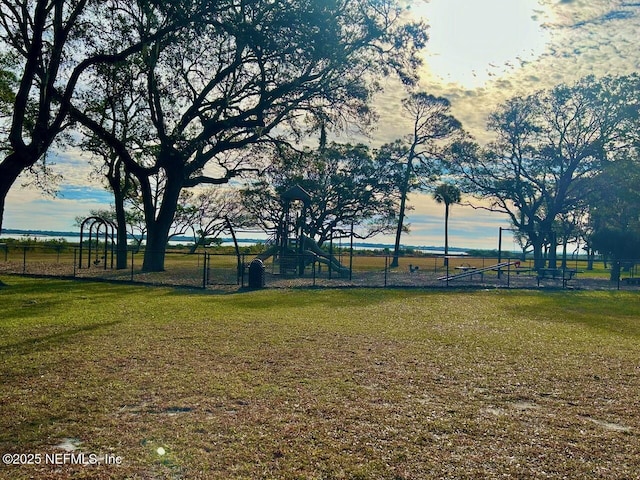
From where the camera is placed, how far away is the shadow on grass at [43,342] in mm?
7537

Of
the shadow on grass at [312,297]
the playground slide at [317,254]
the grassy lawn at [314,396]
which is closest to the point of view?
the grassy lawn at [314,396]

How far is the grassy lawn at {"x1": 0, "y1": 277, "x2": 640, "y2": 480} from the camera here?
4.07 m

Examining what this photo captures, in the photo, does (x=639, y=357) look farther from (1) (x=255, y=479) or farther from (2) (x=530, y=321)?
(1) (x=255, y=479)

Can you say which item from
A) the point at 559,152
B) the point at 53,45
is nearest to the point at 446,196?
the point at 559,152

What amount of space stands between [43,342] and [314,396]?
4.98 m

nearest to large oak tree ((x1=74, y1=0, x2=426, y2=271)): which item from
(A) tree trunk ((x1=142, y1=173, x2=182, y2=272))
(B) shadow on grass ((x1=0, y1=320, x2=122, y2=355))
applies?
(A) tree trunk ((x1=142, y1=173, x2=182, y2=272))

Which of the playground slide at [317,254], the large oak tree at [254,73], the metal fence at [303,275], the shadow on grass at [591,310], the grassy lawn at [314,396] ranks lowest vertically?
the grassy lawn at [314,396]

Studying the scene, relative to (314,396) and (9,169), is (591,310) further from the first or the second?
(9,169)

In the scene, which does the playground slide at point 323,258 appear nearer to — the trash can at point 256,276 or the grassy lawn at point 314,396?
the trash can at point 256,276

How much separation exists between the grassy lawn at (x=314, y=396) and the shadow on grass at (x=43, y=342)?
0.03m

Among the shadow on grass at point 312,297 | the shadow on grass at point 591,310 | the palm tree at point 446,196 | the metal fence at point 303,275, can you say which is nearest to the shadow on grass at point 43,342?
the shadow on grass at point 312,297

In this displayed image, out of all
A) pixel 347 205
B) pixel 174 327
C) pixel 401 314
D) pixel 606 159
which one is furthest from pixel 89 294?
pixel 606 159

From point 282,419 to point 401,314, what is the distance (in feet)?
28.0

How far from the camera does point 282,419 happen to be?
4961 millimetres
